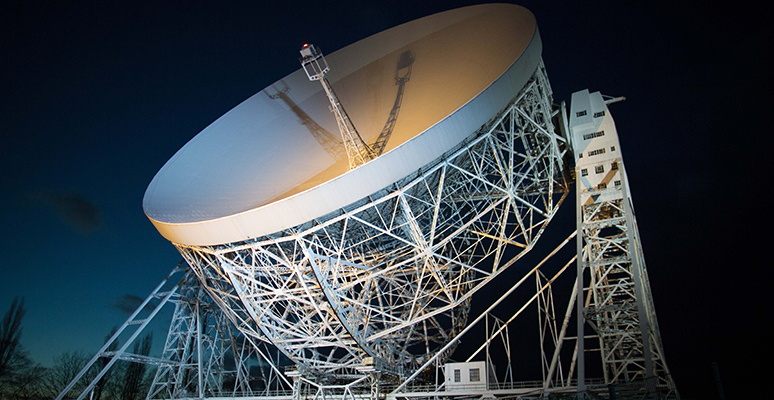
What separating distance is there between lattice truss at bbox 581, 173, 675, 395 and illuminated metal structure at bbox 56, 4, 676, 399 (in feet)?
0.25

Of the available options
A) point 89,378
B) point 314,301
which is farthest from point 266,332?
point 89,378

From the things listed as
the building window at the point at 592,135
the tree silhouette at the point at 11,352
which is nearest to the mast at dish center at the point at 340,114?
the building window at the point at 592,135

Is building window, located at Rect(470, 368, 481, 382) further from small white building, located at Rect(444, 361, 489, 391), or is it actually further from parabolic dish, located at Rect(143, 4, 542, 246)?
parabolic dish, located at Rect(143, 4, 542, 246)

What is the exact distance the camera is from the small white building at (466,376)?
58.4 ft

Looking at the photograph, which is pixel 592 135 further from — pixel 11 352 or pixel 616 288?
pixel 11 352

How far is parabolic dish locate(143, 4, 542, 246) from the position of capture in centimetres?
1325

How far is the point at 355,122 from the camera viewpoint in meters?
19.8

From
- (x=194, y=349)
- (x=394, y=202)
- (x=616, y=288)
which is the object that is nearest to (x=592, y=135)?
(x=616, y=288)

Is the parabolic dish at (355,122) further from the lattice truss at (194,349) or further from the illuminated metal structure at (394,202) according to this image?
the lattice truss at (194,349)

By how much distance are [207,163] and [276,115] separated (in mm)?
3701

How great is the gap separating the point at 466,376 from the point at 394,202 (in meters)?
6.97

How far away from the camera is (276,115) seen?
2100cm

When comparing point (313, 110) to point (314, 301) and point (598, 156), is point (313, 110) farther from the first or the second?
point (598, 156)

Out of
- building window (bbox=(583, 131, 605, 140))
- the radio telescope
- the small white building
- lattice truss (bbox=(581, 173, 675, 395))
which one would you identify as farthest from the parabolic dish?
the small white building
